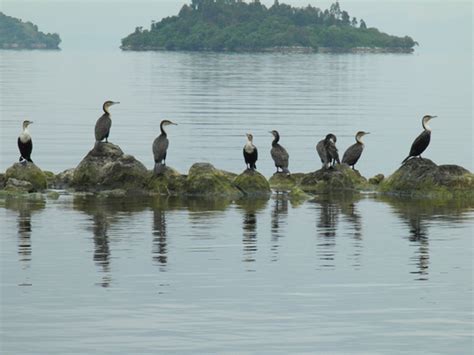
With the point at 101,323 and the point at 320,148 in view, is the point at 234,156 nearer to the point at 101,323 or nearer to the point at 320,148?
the point at 320,148

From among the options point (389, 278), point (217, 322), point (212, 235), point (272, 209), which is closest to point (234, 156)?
point (272, 209)

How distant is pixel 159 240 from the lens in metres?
24.5

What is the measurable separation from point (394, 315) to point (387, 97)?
2980 inches

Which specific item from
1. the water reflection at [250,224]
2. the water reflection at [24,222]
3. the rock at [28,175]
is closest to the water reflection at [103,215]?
the water reflection at [24,222]

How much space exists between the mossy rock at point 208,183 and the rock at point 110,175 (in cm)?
127

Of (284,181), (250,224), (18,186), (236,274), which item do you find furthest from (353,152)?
(236,274)

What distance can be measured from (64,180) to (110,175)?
1842 millimetres

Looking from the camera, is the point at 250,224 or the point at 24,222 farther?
the point at 250,224

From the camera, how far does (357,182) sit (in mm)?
33750

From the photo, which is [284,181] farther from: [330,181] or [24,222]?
[24,222]

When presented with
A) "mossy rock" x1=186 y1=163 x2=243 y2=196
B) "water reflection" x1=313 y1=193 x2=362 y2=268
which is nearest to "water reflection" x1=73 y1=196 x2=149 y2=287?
"mossy rock" x1=186 y1=163 x2=243 y2=196

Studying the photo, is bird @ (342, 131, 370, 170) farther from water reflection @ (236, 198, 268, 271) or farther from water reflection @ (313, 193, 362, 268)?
water reflection @ (236, 198, 268, 271)

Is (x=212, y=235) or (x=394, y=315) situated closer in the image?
(x=394, y=315)

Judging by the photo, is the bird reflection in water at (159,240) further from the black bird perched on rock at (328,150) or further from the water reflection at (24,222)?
the black bird perched on rock at (328,150)
